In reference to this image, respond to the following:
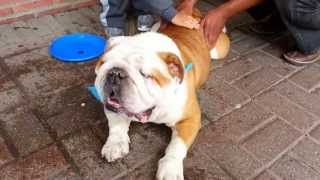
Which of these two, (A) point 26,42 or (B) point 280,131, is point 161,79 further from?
(A) point 26,42

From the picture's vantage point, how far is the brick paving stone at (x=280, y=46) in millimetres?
2467

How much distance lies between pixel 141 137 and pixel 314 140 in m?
0.82

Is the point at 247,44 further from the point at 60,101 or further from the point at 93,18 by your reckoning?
the point at 60,101

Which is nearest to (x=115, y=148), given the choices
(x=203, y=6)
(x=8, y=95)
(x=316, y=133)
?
(x=8, y=95)

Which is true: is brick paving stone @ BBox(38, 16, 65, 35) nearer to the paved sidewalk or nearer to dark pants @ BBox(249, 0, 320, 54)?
the paved sidewalk

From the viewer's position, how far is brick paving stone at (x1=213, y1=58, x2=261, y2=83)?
2.21m

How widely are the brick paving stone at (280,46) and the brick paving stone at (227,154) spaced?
2.97ft

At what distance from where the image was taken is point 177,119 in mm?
1622

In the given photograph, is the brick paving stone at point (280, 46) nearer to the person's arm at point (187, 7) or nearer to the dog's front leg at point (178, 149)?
the person's arm at point (187, 7)

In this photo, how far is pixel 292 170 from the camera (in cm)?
164

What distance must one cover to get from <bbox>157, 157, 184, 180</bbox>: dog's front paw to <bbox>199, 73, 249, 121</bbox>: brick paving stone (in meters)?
0.43

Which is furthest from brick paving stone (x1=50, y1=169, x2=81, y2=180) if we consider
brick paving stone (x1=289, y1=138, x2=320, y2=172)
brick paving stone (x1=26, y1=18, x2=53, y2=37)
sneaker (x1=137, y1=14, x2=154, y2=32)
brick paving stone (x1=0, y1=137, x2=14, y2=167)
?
brick paving stone (x1=26, y1=18, x2=53, y2=37)

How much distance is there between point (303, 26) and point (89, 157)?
1.49m

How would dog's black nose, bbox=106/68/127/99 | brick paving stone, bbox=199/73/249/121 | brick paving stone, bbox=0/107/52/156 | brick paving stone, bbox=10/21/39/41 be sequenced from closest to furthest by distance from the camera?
1. dog's black nose, bbox=106/68/127/99
2. brick paving stone, bbox=0/107/52/156
3. brick paving stone, bbox=199/73/249/121
4. brick paving stone, bbox=10/21/39/41
